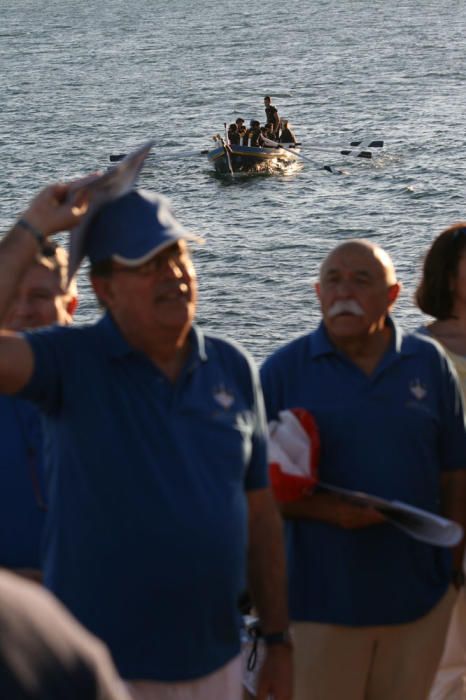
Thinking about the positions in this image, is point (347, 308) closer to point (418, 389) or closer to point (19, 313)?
point (418, 389)

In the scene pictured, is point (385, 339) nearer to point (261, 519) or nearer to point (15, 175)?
point (261, 519)

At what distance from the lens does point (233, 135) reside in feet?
127

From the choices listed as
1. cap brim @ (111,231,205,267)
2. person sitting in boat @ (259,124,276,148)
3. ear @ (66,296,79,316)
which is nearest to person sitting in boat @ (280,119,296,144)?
person sitting in boat @ (259,124,276,148)

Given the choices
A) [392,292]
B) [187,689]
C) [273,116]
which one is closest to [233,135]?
[273,116]

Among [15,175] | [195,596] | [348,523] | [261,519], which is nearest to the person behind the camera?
[195,596]

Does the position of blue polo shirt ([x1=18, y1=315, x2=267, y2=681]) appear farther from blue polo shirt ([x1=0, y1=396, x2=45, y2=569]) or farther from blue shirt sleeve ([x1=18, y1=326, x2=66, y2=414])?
blue polo shirt ([x1=0, y1=396, x2=45, y2=569])

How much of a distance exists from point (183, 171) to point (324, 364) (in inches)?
1552

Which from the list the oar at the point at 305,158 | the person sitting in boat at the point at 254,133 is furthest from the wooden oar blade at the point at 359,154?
the person sitting in boat at the point at 254,133

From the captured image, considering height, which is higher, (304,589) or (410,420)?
(410,420)

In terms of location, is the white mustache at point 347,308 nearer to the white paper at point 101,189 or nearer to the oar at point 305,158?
the white paper at point 101,189

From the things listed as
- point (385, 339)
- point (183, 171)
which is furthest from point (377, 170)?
point (385, 339)

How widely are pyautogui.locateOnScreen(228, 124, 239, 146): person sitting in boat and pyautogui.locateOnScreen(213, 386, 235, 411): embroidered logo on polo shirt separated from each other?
116 ft

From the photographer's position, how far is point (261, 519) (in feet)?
9.96

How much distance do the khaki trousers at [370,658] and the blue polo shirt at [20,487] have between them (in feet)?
2.88
